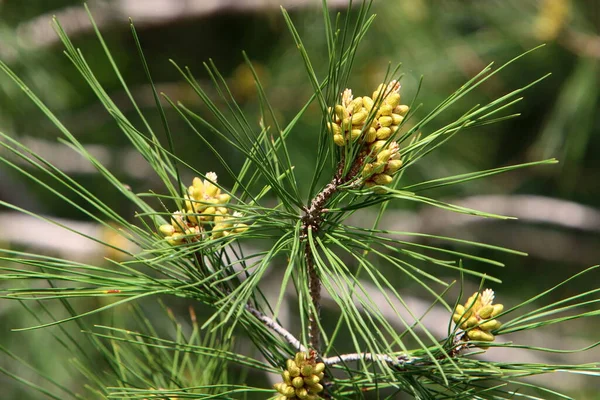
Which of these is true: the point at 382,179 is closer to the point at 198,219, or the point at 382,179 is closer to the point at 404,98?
the point at 198,219

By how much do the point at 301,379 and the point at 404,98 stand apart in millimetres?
1056

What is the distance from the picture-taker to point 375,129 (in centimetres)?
34

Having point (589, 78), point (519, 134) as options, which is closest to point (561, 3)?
point (589, 78)

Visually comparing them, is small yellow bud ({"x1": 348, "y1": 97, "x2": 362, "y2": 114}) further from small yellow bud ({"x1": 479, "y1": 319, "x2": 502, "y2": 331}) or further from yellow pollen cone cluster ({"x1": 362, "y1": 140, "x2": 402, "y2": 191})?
small yellow bud ({"x1": 479, "y1": 319, "x2": 502, "y2": 331})

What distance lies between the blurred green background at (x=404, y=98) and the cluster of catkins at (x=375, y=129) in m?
0.67

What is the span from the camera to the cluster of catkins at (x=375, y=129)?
0.33 m

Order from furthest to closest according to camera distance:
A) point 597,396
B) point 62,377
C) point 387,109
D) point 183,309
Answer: point 183,309 < point 597,396 < point 62,377 < point 387,109

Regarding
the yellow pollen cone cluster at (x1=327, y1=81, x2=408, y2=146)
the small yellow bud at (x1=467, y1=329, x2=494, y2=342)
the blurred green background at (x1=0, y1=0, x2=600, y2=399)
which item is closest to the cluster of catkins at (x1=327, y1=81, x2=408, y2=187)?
the yellow pollen cone cluster at (x1=327, y1=81, x2=408, y2=146)

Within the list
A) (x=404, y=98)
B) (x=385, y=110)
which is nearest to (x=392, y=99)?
(x=385, y=110)

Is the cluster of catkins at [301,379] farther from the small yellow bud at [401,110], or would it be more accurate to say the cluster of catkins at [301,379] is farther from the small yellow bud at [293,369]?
the small yellow bud at [401,110]

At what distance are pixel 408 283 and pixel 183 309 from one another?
0.59 metres

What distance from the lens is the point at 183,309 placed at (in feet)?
5.24

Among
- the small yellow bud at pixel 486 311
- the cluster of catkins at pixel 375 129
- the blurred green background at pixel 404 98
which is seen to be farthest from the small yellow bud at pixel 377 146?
the blurred green background at pixel 404 98

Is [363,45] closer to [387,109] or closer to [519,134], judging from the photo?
[519,134]
